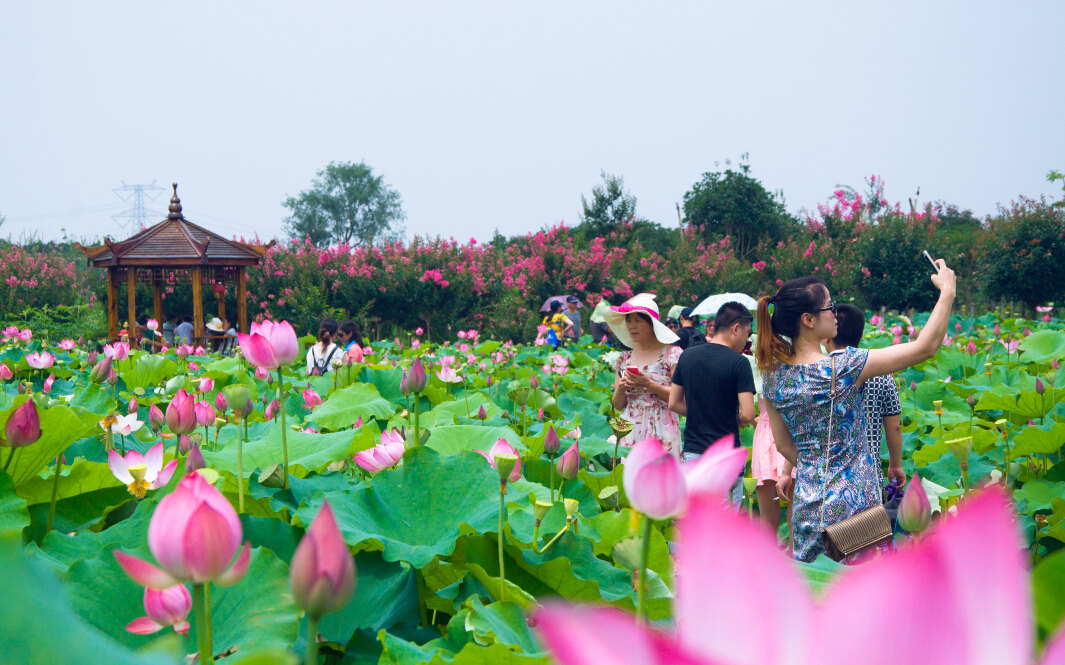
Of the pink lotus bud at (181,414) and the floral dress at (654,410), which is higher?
the pink lotus bud at (181,414)

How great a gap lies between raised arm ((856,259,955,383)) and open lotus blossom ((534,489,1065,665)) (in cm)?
211

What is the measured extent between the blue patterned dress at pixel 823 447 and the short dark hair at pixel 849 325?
860 mm

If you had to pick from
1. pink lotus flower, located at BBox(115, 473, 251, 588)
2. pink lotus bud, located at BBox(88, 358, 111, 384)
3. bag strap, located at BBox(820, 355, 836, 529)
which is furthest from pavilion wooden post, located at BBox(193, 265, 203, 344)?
pink lotus flower, located at BBox(115, 473, 251, 588)

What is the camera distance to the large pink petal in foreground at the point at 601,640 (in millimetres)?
165

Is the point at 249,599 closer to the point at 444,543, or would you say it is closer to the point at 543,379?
the point at 444,543

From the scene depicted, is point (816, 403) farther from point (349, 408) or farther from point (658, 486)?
point (658, 486)

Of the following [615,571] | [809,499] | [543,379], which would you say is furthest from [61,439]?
[543,379]

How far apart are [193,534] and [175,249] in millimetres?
10679

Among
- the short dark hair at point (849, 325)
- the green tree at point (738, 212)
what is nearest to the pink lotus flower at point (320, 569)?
the short dark hair at point (849, 325)

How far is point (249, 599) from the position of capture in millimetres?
812

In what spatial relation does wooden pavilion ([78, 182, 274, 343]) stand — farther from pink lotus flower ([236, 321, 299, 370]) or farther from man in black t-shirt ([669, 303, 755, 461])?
pink lotus flower ([236, 321, 299, 370])

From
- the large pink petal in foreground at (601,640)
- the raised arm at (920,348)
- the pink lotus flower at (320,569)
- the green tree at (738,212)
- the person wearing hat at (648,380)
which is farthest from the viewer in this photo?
the green tree at (738,212)

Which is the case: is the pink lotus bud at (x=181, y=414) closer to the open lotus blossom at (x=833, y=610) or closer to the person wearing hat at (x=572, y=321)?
the open lotus blossom at (x=833, y=610)

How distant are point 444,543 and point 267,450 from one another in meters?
0.70
